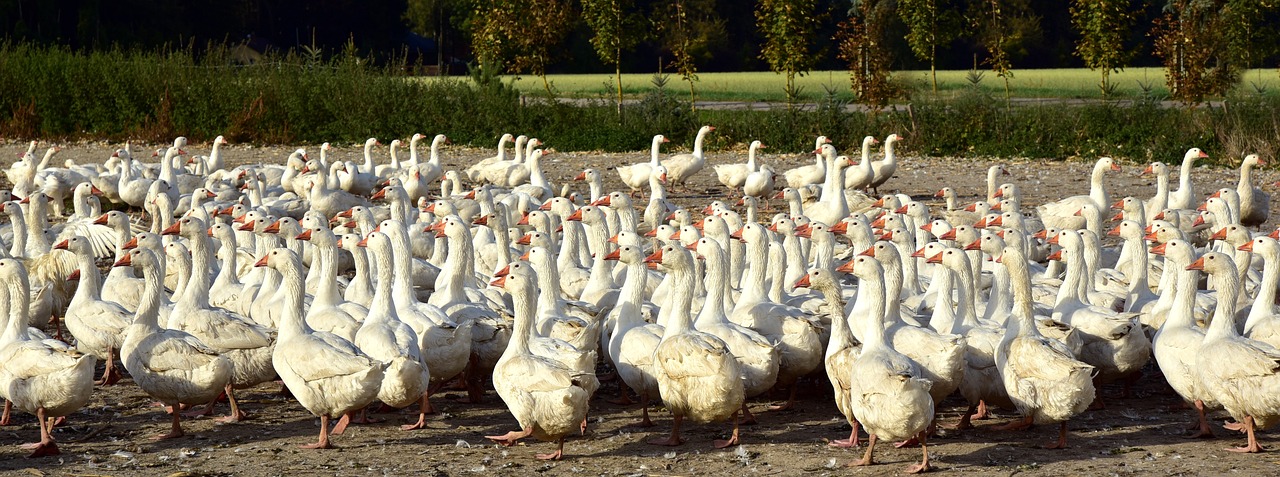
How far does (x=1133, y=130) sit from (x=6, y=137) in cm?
2157

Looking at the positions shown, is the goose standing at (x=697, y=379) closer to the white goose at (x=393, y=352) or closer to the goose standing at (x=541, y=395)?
the goose standing at (x=541, y=395)

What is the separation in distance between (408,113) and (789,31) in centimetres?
815

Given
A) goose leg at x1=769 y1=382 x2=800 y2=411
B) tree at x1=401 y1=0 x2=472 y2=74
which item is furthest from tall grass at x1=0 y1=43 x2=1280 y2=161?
tree at x1=401 y1=0 x2=472 y2=74

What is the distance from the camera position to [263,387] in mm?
9320

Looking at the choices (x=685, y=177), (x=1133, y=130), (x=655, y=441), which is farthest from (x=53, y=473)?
(x=1133, y=130)

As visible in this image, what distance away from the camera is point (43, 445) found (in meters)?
7.37

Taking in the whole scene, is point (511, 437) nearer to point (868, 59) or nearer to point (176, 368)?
point (176, 368)

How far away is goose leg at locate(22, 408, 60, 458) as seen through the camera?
7359 millimetres

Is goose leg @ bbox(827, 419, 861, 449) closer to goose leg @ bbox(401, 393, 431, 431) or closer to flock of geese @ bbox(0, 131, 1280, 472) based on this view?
flock of geese @ bbox(0, 131, 1280, 472)

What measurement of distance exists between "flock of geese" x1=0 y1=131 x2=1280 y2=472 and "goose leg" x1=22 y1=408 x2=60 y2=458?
0.04 ft

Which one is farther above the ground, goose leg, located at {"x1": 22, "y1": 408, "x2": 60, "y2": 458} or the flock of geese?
the flock of geese

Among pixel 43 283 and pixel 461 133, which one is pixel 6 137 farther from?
pixel 43 283

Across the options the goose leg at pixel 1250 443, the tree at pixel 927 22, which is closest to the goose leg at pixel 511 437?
the goose leg at pixel 1250 443

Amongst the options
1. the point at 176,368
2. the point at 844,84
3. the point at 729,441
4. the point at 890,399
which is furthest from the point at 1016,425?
the point at 844,84
